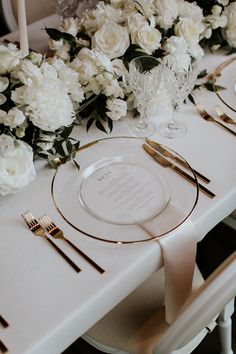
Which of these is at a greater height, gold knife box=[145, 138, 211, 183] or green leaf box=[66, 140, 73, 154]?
green leaf box=[66, 140, 73, 154]

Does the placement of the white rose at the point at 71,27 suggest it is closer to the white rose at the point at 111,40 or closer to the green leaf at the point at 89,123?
the white rose at the point at 111,40

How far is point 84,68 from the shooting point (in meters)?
1.07

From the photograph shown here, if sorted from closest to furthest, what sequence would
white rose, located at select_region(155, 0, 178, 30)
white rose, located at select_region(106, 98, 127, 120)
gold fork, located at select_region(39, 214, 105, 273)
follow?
gold fork, located at select_region(39, 214, 105, 273)
white rose, located at select_region(106, 98, 127, 120)
white rose, located at select_region(155, 0, 178, 30)

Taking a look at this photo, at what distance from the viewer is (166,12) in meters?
1.22

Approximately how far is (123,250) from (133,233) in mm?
41

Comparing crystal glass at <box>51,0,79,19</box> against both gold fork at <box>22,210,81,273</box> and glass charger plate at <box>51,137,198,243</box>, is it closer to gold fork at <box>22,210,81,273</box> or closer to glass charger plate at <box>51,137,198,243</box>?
glass charger plate at <box>51,137,198,243</box>

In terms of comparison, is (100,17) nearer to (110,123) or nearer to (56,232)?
(110,123)

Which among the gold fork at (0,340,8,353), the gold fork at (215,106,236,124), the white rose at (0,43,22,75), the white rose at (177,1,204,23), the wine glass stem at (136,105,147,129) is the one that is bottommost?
the gold fork at (215,106,236,124)

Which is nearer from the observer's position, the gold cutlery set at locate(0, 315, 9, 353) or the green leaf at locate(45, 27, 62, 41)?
the gold cutlery set at locate(0, 315, 9, 353)

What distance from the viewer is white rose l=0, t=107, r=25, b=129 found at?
2.98ft

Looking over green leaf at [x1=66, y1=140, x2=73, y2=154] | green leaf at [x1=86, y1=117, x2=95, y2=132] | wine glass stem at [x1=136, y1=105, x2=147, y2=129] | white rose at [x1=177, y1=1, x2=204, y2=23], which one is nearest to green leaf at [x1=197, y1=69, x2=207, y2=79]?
white rose at [x1=177, y1=1, x2=204, y2=23]

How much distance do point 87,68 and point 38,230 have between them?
0.39 metres

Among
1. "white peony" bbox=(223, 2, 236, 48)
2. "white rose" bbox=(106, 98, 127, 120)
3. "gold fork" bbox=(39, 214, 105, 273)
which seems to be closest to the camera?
"gold fork" bbox=(39, 214, 105, 273)

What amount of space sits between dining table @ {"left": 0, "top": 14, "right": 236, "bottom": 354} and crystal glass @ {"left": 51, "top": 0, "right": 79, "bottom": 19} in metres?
0.57
